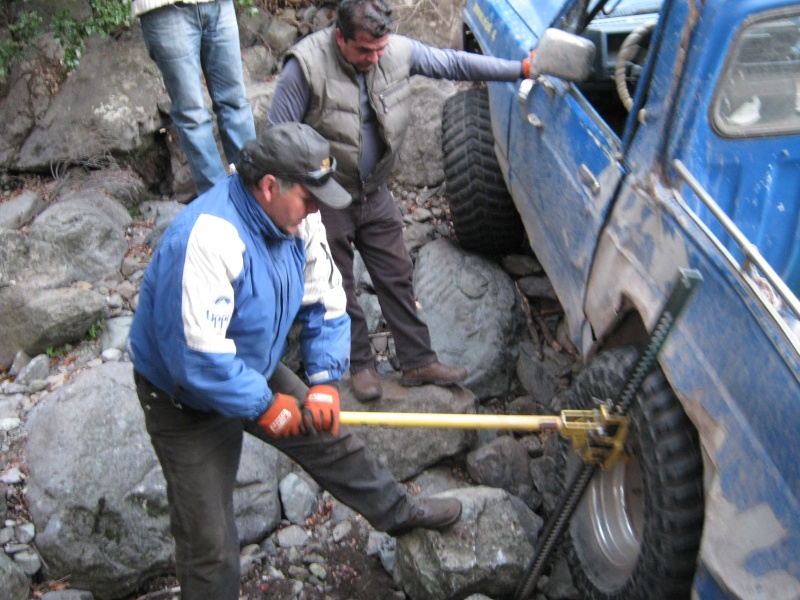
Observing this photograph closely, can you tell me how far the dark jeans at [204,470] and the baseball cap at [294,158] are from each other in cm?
85

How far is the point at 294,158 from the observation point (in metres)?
2.33

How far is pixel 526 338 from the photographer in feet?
14.9

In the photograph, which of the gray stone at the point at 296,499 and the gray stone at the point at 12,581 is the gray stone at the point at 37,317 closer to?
the gray stone at the point at 12,581

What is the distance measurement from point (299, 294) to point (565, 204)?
127 centimetres

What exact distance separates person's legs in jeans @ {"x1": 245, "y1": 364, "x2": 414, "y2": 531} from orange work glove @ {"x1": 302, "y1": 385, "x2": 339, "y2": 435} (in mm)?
143

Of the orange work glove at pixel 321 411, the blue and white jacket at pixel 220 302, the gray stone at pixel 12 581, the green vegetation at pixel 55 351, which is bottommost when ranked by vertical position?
the green vegetation at pixel 55 351

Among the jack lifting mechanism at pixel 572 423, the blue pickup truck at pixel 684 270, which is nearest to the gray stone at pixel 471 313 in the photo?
the blue pickup truck at pixel 684 270

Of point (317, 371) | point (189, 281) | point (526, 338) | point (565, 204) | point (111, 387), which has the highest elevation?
point (189, 281)


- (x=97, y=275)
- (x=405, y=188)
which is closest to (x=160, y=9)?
(x=97, y=275)

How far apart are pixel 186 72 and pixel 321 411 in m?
2.34

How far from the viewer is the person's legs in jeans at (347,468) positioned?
2863 mm

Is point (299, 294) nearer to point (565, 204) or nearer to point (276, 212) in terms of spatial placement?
point (276, 212)

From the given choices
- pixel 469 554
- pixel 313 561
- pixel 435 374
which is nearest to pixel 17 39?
pixel 435 374

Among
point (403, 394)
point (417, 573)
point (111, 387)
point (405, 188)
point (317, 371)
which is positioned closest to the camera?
point (317, 371)
